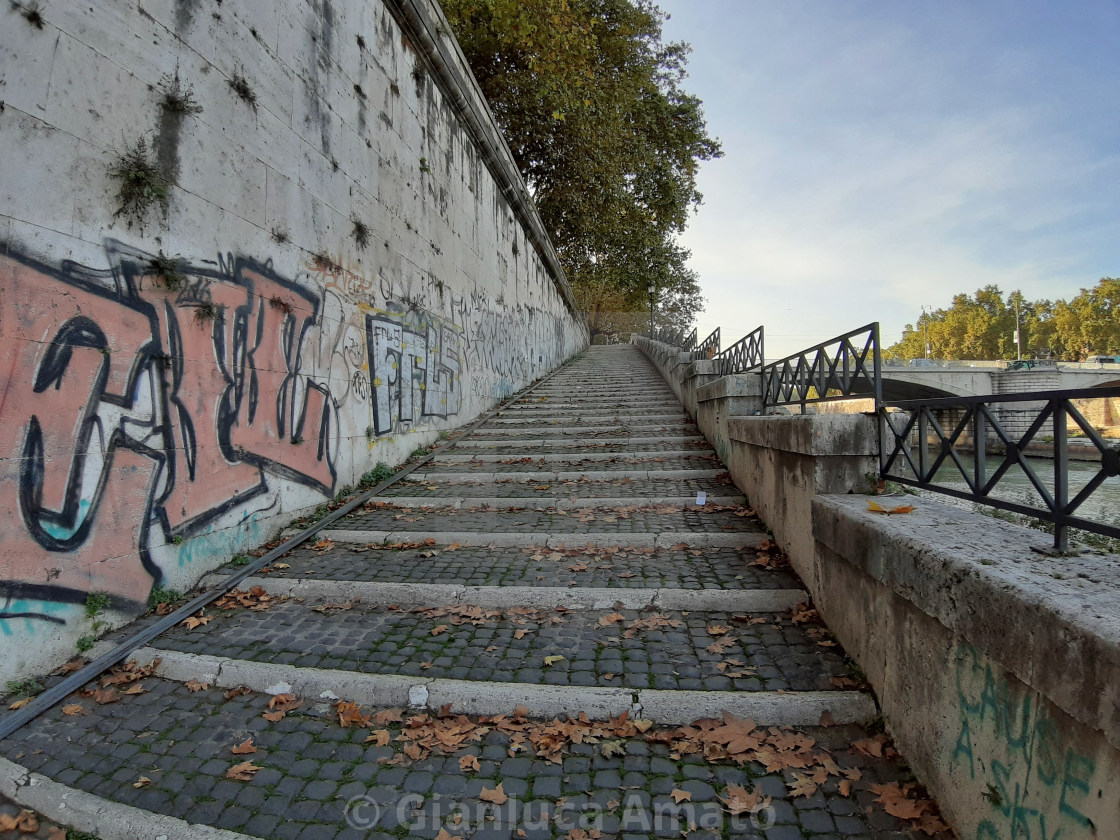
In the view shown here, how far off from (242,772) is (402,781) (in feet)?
2.26

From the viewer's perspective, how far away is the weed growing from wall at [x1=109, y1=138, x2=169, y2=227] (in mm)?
3590

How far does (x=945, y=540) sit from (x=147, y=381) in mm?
4492

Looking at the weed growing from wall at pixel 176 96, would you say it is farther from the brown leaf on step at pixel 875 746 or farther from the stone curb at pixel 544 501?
the brown leaf on step at pixel 875 746

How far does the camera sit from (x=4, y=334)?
2.94 metres

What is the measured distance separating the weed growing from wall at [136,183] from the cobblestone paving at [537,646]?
2611mm

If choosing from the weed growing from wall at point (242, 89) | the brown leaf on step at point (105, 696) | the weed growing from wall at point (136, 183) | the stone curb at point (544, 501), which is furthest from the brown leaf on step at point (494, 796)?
the weed growing from wall at point (242, 89)

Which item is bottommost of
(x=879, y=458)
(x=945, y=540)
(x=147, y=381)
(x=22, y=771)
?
(x=22, y=771)

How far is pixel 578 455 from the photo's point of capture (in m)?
7.66

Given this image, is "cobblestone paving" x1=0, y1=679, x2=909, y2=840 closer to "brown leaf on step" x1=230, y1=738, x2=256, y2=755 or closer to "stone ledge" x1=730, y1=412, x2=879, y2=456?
"brown leaf on step" x1=230, y1=738, x2=256, y2=755

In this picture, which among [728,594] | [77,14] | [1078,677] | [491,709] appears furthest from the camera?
[728,594]

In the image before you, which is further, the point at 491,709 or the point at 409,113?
the point at 409,113

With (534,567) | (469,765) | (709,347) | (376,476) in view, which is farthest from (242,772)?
(709,347)

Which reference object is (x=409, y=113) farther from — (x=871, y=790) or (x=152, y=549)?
(x=871, y=790)

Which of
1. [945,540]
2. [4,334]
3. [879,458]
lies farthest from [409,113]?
[945,540]
